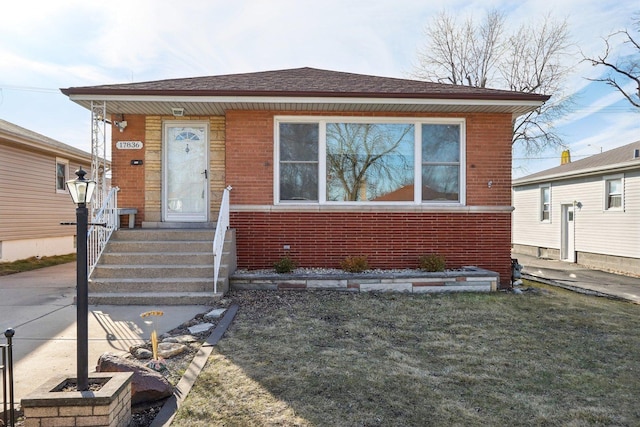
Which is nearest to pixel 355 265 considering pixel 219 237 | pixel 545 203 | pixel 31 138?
→ pixel 219 237

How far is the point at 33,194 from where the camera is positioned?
1209cm

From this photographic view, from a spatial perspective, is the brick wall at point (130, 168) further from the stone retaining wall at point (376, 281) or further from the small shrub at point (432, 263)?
the small shrub at point (432, 263)

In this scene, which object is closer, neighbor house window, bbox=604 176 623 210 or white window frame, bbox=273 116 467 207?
white window frame, bbox=273 116 467 207

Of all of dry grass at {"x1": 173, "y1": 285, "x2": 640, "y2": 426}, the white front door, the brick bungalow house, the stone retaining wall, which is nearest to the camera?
dry grass at {"x1": 173, "y1": 285, "x2": 640, "y2": 426}

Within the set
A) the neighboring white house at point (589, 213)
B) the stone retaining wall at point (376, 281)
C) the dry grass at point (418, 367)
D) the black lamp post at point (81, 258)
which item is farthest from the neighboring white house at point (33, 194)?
the neighboring white house at point (589, 213)

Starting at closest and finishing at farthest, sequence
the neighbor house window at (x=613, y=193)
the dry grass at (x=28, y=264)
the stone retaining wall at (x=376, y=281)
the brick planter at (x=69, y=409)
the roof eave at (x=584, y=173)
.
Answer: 1. the brick planter at (x=69, y=409)
2. the stone retaining wall at (x=376, y=281)
3. the dry grass at (x=28, y=264)
4. the roof eave at (x=584, y=173)
5. the neighbor house window at (x=613, y=193)

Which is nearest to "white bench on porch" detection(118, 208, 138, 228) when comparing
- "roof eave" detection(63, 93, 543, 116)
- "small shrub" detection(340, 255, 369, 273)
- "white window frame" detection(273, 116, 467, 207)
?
"roof eave" detection(63, 93, 543, 116)

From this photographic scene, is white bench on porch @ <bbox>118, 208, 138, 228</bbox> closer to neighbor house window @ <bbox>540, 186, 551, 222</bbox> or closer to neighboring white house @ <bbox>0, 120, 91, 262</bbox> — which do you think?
neighboring white house @ <bbox>0, 120, 91, 262</bbox>

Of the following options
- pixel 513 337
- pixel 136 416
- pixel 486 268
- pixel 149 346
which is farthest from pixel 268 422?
pixel 486 268

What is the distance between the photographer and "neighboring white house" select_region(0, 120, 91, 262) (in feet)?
35.9

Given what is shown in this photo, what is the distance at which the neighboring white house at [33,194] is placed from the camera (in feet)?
35.9

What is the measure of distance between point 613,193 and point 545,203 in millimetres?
3937

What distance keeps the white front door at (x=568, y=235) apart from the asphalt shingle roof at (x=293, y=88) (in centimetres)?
1002

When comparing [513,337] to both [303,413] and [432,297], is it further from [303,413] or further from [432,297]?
[303,413]
